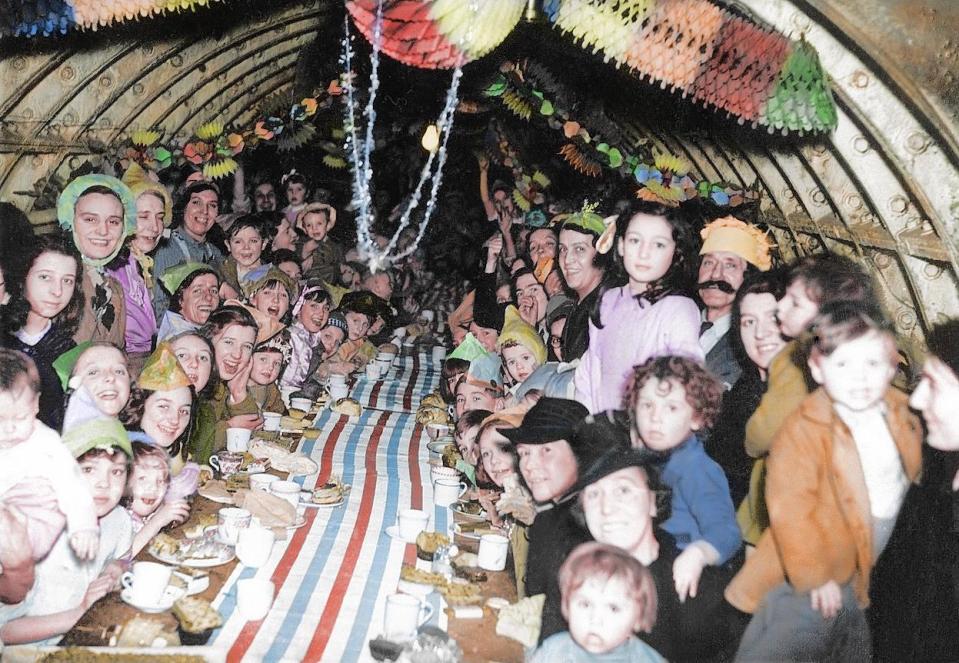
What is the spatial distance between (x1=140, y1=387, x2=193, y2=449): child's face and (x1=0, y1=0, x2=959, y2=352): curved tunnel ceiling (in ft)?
A: 11.6

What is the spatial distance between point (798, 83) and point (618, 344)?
5.70ft

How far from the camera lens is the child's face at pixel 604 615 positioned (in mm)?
3031

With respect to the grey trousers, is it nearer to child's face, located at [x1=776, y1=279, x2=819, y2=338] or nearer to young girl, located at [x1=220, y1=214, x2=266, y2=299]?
child's face, located at [x1=776, y1=279, x2=819, y2=338]

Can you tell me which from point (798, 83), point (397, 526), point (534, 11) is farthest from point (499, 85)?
point (397, 526)

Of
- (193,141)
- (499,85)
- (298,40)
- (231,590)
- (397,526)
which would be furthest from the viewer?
(298,40)

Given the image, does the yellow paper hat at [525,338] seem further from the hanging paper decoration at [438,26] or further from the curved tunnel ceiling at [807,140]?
the hanging paper decoration at [438,26]

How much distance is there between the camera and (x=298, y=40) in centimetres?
969

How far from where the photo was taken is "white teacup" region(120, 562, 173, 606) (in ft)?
10.7

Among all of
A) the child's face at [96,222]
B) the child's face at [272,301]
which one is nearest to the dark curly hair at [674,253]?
the child's face at [96,222]

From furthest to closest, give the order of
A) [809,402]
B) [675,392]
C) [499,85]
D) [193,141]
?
[193,141]
[499,85]
[675,392]
[809,402]

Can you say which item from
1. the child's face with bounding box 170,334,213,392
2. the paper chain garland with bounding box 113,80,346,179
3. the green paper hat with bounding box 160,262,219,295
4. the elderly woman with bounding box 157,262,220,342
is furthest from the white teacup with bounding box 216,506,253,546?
the paper chain garland with bounding box 113,80,346,179

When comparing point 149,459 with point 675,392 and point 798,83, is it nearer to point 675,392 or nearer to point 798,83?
point 675,392

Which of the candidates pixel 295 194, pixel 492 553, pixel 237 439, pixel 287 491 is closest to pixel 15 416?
pixel 287 491

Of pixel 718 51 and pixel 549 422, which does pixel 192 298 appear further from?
pixel 718 51
